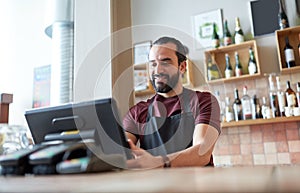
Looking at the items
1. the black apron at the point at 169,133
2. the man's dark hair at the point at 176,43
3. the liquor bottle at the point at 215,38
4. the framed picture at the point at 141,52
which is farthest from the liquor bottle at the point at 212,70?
the black apron at the point at 169,133

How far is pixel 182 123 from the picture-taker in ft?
4.79

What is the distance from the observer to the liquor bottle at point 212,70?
2859 millimetres

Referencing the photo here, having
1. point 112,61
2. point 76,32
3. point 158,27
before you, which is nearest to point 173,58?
point 112,61

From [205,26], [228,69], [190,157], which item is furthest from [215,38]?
[190,157]

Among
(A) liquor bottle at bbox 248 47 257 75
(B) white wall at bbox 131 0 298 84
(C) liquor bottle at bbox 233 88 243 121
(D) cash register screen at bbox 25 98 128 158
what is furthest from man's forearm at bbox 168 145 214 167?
(B) white wall at bbox 131 0 298 84

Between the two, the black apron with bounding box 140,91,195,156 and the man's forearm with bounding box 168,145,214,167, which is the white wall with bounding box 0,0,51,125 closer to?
the black apron with bounding box 140,91,195,156

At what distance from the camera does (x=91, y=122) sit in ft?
2.49

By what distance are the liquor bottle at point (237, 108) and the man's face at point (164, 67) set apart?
1.26 metres

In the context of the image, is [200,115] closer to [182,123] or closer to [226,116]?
[182,123]

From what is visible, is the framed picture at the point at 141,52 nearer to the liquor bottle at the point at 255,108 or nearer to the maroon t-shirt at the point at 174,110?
the liquor bottle at the point at 255,108

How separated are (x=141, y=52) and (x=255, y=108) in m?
1.35

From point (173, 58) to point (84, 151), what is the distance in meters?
0.98

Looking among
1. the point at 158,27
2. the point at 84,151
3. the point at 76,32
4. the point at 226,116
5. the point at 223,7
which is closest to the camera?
the point at 84,151

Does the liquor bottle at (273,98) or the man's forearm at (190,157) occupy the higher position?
the liquor bottle at (273,98)
